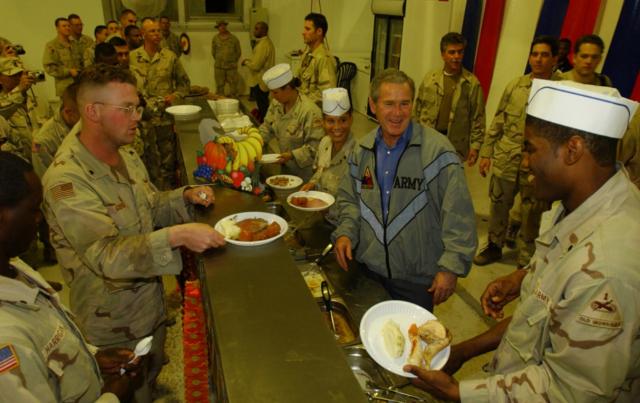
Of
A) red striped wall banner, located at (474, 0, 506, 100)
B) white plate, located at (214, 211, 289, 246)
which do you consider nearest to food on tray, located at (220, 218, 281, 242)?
white plate, located at (214, 211, 289, 246)

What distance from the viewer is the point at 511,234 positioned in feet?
15.2

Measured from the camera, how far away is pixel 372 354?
1.43m

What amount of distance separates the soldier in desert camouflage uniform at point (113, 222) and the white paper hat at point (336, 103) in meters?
1.18

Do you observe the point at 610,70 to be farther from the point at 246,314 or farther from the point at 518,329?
the point at 246,314

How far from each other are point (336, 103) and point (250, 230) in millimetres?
1389

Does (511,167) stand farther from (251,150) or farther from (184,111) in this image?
(184,111)

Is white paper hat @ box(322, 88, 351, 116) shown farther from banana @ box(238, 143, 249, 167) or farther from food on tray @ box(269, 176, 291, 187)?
banana @ box(238, 143, 249, 167)

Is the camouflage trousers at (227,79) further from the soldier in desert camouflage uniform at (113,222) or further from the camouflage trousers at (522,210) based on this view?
the soldier in desert camouflage uniform at (113,222)

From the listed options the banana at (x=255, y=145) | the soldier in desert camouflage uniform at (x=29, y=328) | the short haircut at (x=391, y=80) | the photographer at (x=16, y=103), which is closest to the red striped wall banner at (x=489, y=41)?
the short haircut at (x=391, y=80)

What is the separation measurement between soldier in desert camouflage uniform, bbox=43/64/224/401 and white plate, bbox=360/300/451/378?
69cm

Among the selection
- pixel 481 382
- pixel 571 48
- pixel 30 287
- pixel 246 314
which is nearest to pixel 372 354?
pixel 481 382

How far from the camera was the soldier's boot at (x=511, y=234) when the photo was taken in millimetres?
4602

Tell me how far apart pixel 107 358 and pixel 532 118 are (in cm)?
172

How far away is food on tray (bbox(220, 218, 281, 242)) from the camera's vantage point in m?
1.83
